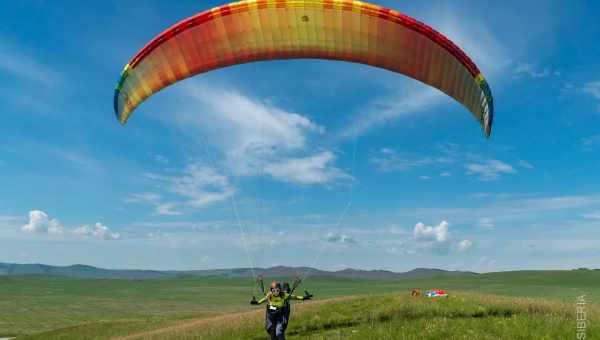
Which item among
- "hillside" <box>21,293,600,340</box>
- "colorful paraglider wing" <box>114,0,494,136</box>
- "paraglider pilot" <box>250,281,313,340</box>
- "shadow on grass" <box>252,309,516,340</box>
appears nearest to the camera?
"hillside" <box>21,293,600,340</box>

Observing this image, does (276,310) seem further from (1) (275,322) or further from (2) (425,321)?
(2) (425,321)

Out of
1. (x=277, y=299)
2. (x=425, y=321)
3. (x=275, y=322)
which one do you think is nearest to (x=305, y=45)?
(x=277, y=299)

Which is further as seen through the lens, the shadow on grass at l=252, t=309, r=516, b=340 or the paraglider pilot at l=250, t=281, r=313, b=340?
the shadow on grass at l=252, t=309, r=516, b=340

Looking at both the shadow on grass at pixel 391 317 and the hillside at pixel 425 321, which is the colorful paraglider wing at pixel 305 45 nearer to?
the hillside at pixel 425 321

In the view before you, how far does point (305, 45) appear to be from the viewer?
13977mm

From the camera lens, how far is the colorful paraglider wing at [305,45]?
1263cm

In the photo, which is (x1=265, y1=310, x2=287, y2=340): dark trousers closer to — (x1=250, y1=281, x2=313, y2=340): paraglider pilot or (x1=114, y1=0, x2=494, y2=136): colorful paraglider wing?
(x1=250, y1=281, x2=313, y2=340): paraglider pilot

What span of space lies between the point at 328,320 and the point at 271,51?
9077mm

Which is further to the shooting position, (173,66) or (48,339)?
(48,339)

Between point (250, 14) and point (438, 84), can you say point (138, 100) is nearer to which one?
point (250, 14)

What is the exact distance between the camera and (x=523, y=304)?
16.0 metres

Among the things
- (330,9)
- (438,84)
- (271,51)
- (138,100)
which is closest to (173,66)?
(138,100)

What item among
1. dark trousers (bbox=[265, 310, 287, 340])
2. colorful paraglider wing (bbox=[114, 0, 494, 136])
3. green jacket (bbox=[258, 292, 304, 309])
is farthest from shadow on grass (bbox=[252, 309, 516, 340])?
colorful paraglider wing (bbox=[114, 0, 494, 136])

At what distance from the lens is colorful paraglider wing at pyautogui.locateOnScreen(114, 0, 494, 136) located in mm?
12633
